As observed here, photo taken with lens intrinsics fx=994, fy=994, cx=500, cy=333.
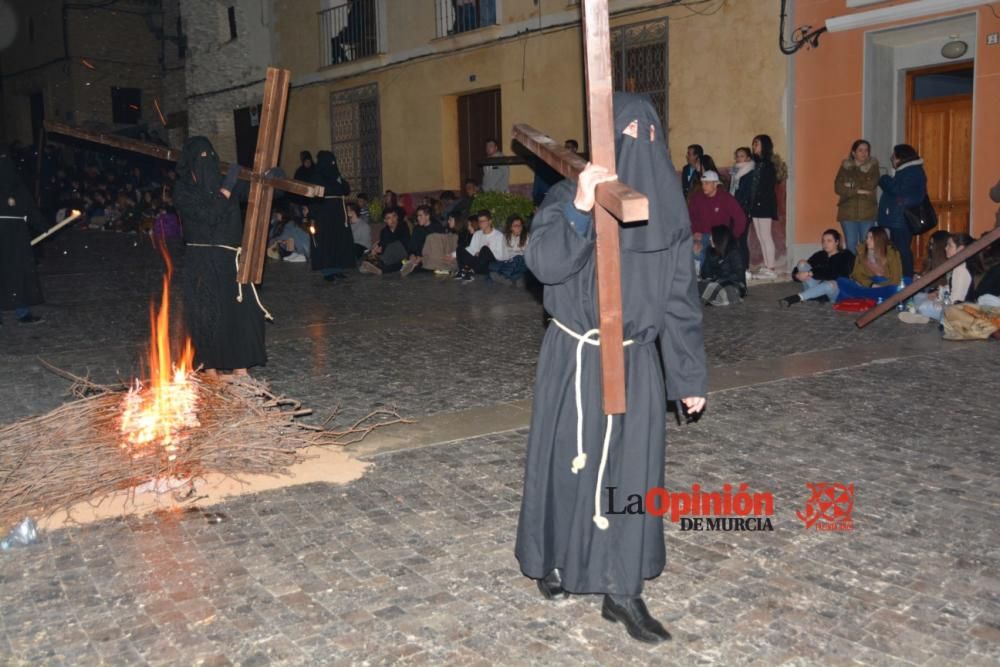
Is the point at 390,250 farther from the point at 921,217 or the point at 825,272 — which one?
the point at 921,217

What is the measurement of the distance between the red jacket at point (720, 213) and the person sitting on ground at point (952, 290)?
350 cm

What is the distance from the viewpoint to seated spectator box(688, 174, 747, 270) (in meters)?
13.4

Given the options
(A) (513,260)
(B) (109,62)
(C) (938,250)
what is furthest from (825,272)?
(B) (109,62)

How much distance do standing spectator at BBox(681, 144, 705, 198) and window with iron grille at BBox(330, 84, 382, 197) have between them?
8.90 m

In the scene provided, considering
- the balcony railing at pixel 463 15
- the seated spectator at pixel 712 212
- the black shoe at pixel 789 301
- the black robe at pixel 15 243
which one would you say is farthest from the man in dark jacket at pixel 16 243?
the balcony railing at pixel 463 15

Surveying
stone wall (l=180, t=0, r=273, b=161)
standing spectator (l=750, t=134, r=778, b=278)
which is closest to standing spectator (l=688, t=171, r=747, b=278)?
standing spectator (l=750, t=134, r=778, b=278)

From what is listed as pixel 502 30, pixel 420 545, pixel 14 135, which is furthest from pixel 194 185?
pixel 14 135

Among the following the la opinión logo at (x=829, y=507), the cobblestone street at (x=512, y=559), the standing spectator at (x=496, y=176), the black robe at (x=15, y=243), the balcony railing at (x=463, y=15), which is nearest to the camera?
the cobblestone street at (x=512, y=559)

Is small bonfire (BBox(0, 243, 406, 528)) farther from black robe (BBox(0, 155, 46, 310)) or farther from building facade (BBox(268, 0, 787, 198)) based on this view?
building facade (BBox(268, 0, 787, 198))

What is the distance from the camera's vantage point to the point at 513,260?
572 inches

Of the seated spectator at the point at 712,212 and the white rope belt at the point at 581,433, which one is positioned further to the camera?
the seated spectator at the point at 712,212

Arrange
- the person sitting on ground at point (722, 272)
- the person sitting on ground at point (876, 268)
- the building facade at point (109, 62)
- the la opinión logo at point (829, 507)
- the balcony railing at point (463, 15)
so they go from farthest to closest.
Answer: the building facade at point (109, 62) < the balcony railing at point (463, 15) < the person sitting on ground at point (722, 272) < the person sitting on ground at point (876, 268) < the la opinión logo at point (829, 507)

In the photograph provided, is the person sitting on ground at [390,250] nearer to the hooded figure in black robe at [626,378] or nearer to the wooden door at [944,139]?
the wooden door at [944,139]

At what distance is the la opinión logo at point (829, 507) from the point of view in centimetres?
451
